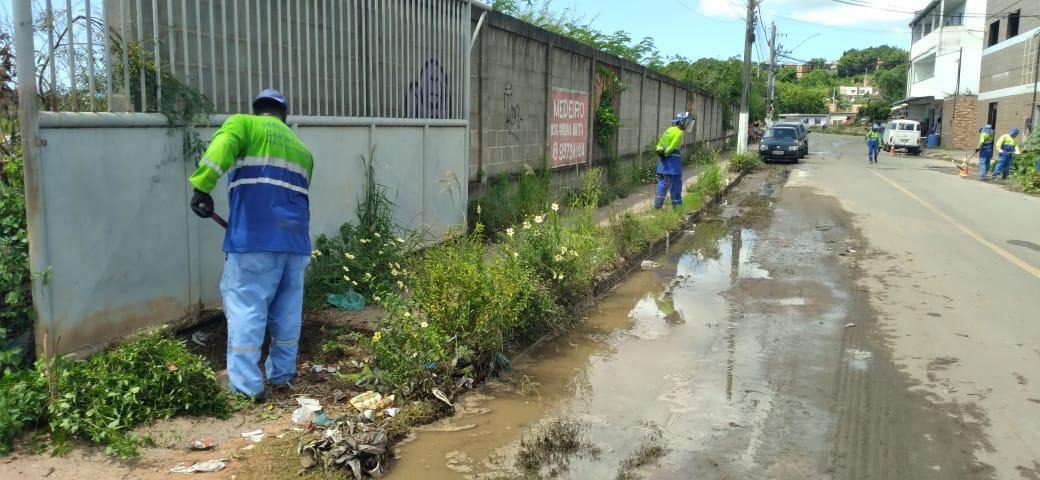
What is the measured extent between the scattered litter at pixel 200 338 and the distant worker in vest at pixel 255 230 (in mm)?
821

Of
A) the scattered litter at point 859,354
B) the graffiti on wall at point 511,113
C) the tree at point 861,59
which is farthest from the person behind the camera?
the tree at point 861,59

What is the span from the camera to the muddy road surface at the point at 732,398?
3.89 meters

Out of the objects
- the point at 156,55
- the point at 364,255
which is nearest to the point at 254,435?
the point at 156,55

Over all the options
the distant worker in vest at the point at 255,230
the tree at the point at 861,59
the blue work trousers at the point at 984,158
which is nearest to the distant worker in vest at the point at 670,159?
the distant worker in vest at the point at 255,230

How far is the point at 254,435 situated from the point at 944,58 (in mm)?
51882

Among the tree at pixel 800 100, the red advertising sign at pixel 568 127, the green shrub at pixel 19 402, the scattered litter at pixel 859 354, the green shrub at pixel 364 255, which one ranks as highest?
the tree at pixel 800 100

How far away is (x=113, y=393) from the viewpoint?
3783 mm

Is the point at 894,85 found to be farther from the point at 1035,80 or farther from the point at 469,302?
the point at 469,302

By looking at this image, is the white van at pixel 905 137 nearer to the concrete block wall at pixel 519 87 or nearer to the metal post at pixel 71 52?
the concrete block wall at pixel 519 87

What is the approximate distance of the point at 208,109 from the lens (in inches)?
201

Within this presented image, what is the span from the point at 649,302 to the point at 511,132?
452 cm

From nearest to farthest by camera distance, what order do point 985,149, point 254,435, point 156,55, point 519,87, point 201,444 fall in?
point 201,444 < point 254,435 < point 156,55 < point 519,87 < point 985,149

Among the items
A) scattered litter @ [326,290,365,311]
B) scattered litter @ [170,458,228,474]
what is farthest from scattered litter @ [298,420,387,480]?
scattered litter @ [326,290,365,311]

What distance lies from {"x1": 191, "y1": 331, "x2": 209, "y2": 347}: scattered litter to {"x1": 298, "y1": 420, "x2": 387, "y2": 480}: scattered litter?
1.74 m
